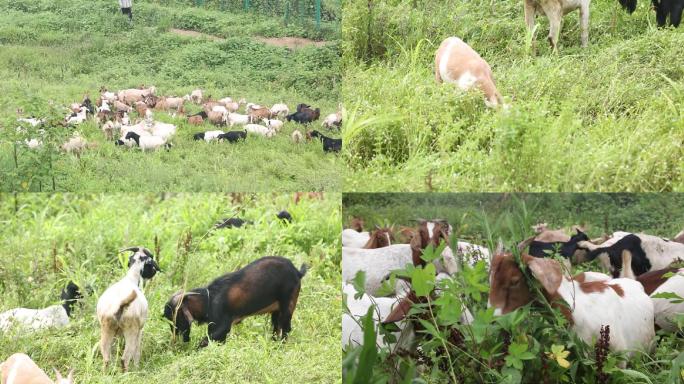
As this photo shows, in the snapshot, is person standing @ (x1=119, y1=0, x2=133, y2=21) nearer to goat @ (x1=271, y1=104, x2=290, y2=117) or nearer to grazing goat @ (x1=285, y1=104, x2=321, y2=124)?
goat @ (x1=271, y1=104, x2=290, y2=117)

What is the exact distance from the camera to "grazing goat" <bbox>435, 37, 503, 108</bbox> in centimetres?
612

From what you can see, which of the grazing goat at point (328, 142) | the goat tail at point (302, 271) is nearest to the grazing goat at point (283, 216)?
the grazing goat at point (328, 142)

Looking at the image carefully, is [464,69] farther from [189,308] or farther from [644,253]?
[189,308]

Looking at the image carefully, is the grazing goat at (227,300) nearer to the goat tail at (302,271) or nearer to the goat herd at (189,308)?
the goat herd at (189,308)

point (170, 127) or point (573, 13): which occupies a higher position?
point (573, 13)

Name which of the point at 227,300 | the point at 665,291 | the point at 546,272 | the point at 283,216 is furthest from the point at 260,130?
the point at 665,291

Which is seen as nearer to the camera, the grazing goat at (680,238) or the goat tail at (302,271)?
the grazing goat at (680,238)

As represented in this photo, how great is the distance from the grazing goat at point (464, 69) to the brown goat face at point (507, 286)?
1.70 meters

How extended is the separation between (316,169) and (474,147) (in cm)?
125

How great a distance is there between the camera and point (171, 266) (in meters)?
6.07

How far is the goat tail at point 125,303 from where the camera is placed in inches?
223

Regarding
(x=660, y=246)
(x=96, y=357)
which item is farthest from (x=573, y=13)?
(x=96, y=357)

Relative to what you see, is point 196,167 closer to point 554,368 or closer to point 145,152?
point 145,152

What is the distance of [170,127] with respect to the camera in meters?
6.89
